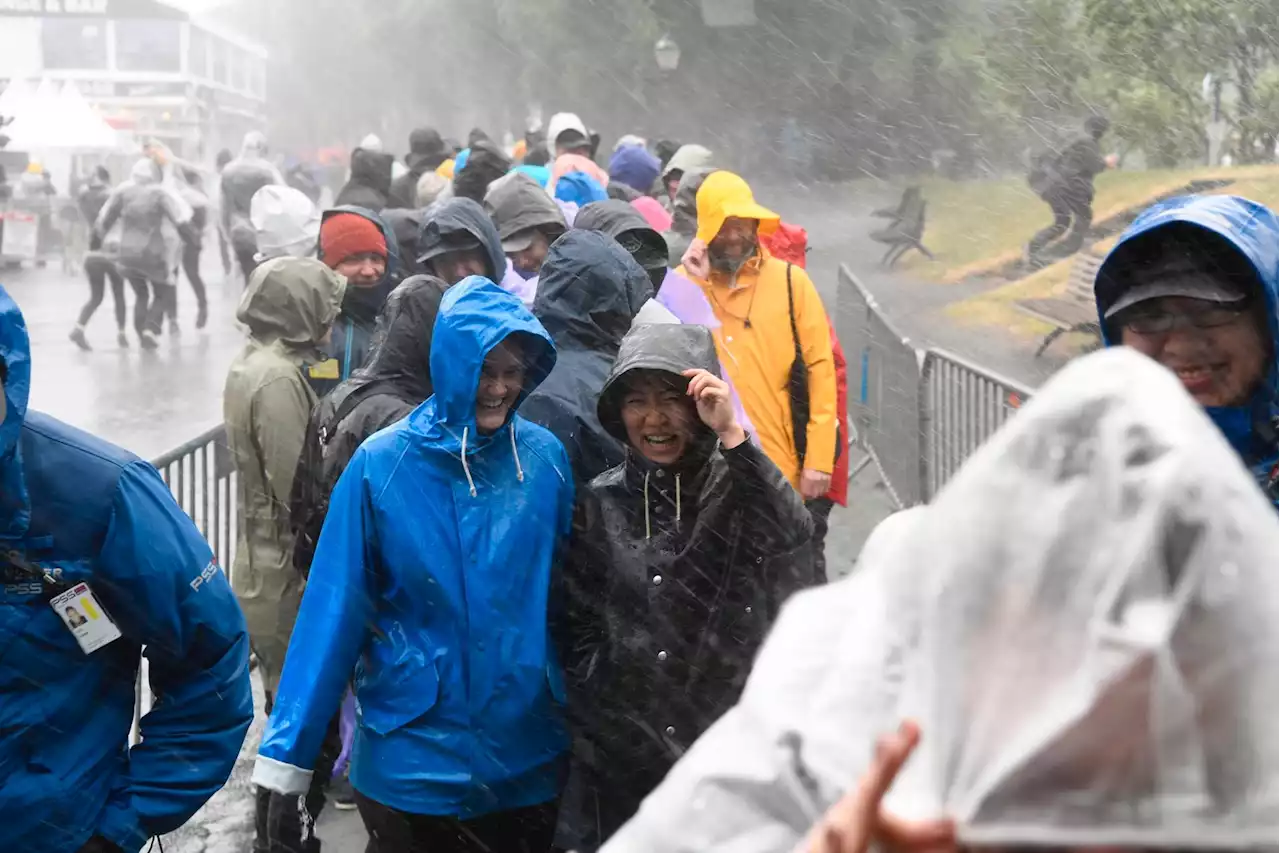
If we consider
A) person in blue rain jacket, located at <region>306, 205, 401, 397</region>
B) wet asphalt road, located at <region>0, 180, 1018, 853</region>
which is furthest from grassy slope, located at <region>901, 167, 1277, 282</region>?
person in blue rain jacket, located at <region>306, 205, 401, 397</region>

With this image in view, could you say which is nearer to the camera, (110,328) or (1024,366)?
(1024,366)

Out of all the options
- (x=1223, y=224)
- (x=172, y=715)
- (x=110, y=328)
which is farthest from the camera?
(x=110, y=328)

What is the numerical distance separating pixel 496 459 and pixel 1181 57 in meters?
16.0

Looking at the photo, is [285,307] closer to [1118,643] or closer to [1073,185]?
[1118,643]

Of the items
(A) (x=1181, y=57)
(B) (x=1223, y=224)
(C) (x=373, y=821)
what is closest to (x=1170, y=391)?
(B) (x=1223, y=224)

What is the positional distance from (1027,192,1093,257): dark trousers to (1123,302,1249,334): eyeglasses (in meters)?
17.8

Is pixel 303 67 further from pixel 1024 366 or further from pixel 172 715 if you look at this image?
pixel 172 715

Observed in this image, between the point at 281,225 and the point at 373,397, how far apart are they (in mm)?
4206

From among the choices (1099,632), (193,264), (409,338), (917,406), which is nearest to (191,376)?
(193,264)

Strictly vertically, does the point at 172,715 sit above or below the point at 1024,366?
above

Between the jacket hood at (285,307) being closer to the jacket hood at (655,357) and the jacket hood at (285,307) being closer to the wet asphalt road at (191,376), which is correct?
the wet asphalt road at (191,376)

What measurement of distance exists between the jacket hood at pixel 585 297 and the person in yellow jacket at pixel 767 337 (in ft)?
3.71

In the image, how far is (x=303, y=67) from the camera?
105000 millimetres

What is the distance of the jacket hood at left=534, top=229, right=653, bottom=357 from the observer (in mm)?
4840
